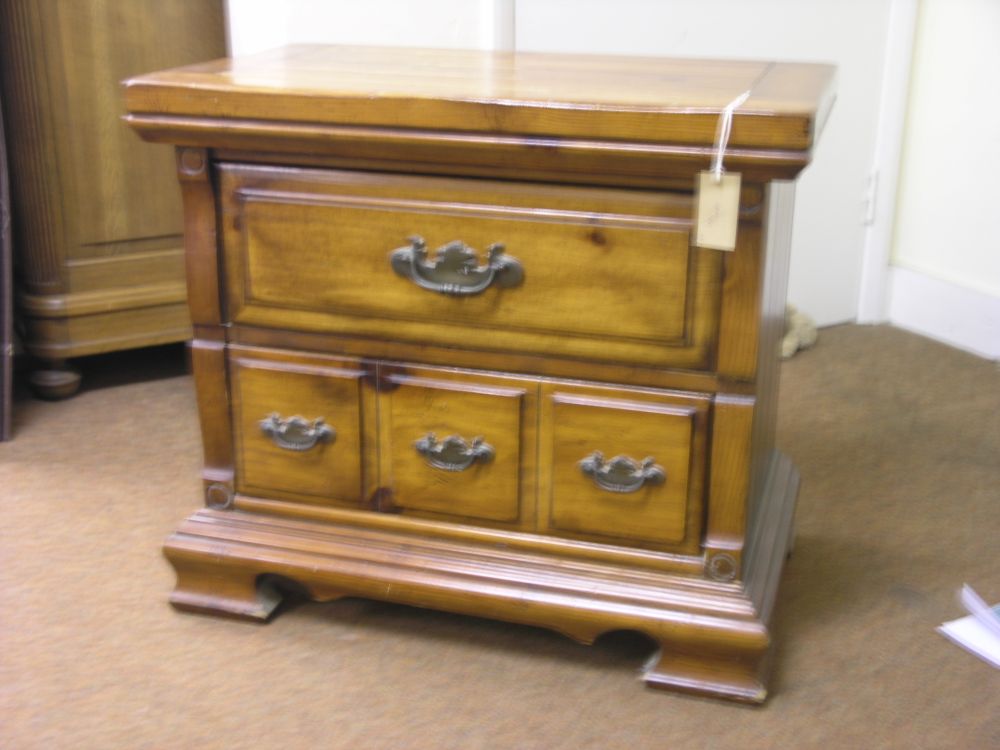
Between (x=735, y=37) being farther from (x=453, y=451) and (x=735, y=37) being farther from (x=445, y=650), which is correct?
(x=445, y=650)

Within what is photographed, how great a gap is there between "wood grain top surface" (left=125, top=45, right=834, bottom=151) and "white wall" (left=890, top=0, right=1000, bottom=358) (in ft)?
3.25

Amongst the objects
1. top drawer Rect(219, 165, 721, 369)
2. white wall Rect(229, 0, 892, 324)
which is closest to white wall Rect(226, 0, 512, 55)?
white wall Rect(229, 0, 892, 324)

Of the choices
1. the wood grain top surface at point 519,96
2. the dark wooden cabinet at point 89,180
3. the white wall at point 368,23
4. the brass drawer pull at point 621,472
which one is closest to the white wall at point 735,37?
the white wall at point 368,23

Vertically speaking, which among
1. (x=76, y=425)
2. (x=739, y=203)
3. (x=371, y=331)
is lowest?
(x=76, y=425)

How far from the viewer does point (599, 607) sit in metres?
1.21

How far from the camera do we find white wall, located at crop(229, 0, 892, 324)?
197 cm

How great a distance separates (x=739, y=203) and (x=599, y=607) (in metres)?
0.43

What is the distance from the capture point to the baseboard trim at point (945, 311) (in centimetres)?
219

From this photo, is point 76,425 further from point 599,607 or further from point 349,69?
point 599,607

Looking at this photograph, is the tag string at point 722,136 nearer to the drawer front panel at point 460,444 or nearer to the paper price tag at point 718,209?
the paper price tag at point 718,209

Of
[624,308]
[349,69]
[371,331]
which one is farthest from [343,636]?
[349,69]

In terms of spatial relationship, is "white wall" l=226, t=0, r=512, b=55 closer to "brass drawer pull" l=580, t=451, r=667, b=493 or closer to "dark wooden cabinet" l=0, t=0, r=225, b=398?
"dark wooden cabinet" l=0, t=0, r=225, b=398

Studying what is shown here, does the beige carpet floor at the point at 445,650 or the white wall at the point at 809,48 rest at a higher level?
the white wall at the point at 809,48

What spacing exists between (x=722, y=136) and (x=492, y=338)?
31 centimetres
